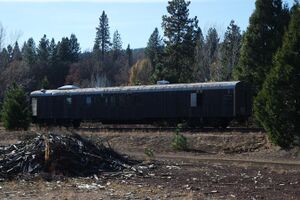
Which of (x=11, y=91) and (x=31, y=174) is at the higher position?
(x=11, y=91)

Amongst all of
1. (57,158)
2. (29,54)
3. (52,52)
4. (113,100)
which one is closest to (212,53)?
(113,100)

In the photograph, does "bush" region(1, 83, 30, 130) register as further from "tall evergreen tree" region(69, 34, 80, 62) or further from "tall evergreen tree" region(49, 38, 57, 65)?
"tall evergreen tree" region(69, 34, 80, 62)

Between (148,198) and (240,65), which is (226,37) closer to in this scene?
(240,65)

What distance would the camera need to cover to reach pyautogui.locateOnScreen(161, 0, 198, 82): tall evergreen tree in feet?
210

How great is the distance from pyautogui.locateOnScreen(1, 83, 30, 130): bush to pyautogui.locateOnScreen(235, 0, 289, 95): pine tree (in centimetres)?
1404

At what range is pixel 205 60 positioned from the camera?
207ft

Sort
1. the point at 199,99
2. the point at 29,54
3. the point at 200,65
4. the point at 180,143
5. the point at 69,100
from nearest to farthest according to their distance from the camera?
the point at 180,143 → the point at 199,99 → the point at 69,100 → the point at 200,65 → the point at 29,54

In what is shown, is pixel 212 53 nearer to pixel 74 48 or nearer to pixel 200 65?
pixel 200 65

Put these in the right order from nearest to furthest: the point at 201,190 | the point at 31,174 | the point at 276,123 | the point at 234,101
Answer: the point at 201,190
the point at 31,174
the point at 276,123
the point at 234,101

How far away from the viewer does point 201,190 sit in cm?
1230

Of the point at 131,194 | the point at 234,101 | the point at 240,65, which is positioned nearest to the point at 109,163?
the point at 131,194

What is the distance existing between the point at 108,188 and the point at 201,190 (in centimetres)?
213

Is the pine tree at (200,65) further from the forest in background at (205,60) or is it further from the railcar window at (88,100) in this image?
the railcar window at (88,100)

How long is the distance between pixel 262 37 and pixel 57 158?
21726mm
